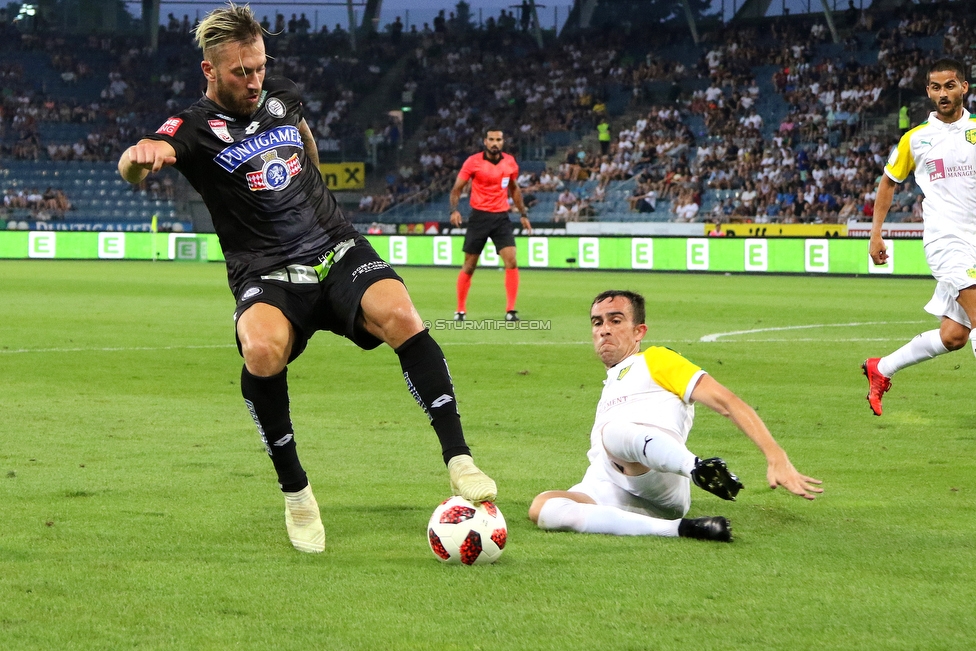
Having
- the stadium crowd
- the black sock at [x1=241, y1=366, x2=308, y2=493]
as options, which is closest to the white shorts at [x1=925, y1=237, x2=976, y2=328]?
the black sock at [x1=241, y1=366, x2=308, y2=493]

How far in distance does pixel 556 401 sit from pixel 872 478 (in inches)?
130

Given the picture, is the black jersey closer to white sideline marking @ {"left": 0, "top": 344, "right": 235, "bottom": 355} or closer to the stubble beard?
the stubble beard

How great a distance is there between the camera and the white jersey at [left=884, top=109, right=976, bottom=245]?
800cm

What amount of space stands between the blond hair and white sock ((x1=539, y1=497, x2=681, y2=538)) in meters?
2.14

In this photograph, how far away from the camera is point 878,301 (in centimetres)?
1905

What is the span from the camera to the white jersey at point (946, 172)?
26.2 ft

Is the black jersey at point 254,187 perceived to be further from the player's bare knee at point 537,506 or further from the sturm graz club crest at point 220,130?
the player's bare knee at point 537,506

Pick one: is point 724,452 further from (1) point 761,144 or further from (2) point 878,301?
(1) point 761,144

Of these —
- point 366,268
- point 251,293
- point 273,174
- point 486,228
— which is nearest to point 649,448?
point 366,268

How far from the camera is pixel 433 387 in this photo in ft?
15.9

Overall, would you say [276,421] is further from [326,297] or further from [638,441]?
[638,441]

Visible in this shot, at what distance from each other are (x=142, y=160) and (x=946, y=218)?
542 centimetres

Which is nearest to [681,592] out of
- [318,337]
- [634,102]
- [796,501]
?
[796,501]

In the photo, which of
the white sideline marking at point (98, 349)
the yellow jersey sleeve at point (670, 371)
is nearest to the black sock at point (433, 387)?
the yellow jersey sleeve at point (670, 371)
